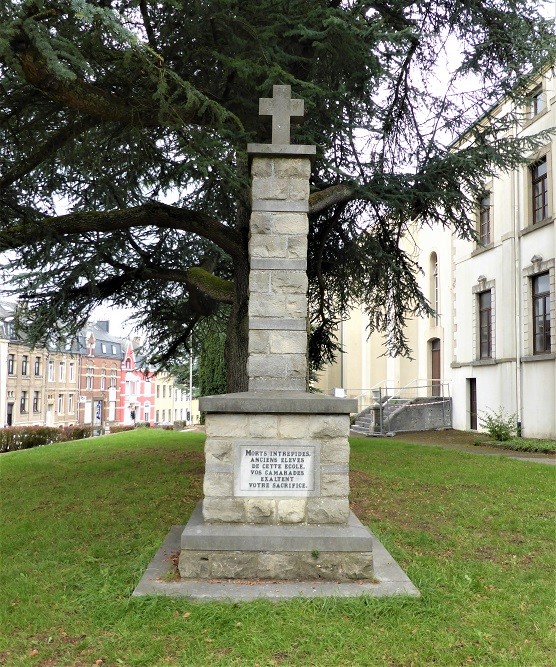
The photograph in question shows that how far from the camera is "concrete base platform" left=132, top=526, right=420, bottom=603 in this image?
4509mm

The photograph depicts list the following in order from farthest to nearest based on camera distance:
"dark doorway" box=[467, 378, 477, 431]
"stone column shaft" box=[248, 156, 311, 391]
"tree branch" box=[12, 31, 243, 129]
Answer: "dark doorway" box=[467, 378, 477, 431]
"tree branch" box=[12, 31, 243, 129]
"stone column shaft" box=[248, 156, 311, 391]

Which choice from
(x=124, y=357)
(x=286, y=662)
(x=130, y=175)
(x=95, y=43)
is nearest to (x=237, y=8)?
(x=95, y=43)

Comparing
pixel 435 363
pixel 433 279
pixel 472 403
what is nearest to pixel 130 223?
pixel 472 403

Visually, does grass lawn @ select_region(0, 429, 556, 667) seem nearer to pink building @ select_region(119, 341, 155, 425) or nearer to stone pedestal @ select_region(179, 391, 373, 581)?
stone pedestal @ select_region(179, 391, 373, 581)

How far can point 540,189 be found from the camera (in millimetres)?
17703

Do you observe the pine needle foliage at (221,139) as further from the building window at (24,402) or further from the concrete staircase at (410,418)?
the building window at (24,402)

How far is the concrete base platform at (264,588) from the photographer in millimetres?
4509

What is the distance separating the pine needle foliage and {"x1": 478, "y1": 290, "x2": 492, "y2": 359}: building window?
9730 mm

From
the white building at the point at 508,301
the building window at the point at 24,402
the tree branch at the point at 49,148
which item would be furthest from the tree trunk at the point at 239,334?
the building window at the point at 24,402

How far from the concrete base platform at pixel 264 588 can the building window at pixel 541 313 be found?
45.9 ft

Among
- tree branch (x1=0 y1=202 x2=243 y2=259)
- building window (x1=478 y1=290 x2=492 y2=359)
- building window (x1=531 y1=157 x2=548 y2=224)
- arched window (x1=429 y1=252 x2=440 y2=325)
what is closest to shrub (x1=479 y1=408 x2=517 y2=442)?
building window (x1=478 y1=290 x2=492 y2=359)

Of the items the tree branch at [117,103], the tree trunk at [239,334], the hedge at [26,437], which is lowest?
the hedge at [26,437]

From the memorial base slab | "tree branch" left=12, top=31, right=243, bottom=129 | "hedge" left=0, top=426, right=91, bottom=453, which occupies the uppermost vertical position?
"tree branch" left=12, top=31, right=243, bottom=129

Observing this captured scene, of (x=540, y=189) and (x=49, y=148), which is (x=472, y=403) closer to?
(x=540, y=189)
